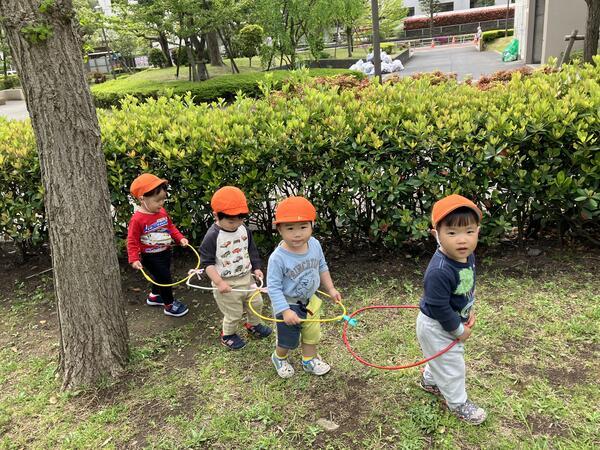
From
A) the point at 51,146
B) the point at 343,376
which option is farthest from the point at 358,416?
the point at 51,146

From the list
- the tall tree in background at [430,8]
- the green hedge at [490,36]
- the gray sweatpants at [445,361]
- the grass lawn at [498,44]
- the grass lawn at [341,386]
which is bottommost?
the grass lawn at [341,386]

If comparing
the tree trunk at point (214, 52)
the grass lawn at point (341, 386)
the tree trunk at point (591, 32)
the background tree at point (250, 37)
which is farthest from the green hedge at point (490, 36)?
the grass lawn at point (341, 386)

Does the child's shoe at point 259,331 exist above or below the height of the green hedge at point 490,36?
below

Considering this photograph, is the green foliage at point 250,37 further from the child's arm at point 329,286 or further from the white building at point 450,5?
the white building at point 450,5

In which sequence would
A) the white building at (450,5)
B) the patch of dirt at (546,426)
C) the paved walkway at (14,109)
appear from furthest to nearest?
the white building at (450,5), the paved walkway at (14,109), the patch of dirt at (546,426)

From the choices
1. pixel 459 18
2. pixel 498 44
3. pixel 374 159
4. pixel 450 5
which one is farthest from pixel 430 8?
pixel 374 159

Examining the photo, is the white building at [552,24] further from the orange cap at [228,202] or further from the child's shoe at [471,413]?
the child's shoe at [471,413]

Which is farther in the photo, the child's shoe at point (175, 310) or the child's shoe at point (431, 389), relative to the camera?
the child's shoe at point (175, 310)

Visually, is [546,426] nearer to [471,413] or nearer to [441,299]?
[471,413]

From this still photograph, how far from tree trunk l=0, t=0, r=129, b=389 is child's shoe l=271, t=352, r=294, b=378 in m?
1.08

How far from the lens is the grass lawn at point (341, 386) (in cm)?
273

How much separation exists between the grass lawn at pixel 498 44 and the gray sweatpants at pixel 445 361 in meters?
34.3

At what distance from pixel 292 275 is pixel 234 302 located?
2.37 ft

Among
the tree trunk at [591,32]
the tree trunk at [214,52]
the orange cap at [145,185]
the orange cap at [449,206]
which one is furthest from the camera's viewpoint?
the tree trunk at [214,52]
